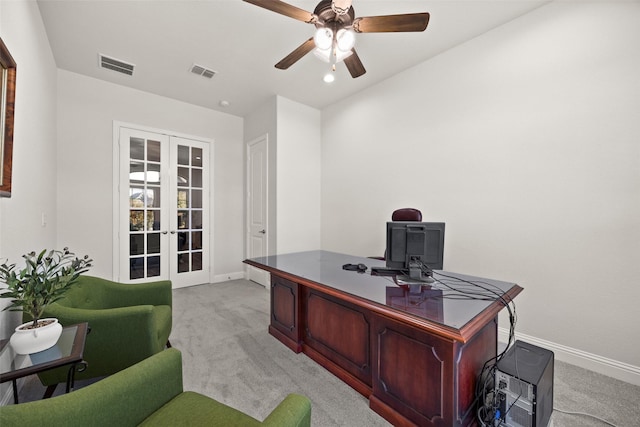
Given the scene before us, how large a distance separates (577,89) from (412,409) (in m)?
2.88

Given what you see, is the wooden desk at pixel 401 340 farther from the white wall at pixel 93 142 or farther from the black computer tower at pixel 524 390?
the white wall at pixel 93 142

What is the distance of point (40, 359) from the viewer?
49.0 inches

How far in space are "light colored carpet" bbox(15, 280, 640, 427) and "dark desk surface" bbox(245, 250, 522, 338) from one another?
797 millimetres

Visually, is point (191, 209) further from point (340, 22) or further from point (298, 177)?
point (340, 22)

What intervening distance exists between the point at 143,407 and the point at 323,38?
8.39ft

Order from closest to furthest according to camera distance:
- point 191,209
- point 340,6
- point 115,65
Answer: point 340,6
point 115,65
point 191,209

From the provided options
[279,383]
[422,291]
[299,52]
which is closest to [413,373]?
[422,291]

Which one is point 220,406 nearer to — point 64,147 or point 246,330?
point 246,330

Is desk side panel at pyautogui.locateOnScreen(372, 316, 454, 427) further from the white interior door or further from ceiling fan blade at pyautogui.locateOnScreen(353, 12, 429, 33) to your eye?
the white interior door

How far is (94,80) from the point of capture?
3.73m

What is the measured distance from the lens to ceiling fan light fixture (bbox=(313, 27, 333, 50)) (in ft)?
6.82

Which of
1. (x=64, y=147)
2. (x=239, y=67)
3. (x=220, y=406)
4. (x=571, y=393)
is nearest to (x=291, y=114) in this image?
(x=239, y=67)

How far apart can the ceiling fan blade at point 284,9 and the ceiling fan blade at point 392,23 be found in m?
0.38

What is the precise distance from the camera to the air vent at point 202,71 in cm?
345
